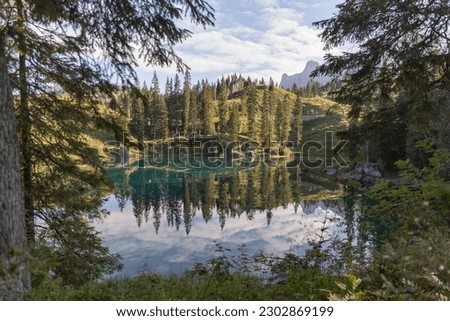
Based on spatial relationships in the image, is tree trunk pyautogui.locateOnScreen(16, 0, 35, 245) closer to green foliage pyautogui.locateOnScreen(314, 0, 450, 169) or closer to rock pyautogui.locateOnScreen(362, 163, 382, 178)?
green foliage pyautogui.locateOnScreen(314, 0, 450, 169)

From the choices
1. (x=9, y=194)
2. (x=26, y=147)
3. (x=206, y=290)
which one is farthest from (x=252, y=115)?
(x=9, y=194)

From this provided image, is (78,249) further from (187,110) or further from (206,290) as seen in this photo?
(187,110)

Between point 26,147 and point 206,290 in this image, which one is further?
point 26,147

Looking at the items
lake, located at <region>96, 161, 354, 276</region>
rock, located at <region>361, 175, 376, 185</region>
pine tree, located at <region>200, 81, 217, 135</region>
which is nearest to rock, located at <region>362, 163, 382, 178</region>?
rock, located at <region>361, 175, 376, 185</region>

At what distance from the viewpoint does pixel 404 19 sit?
701 cm

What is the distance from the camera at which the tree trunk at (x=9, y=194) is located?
11.6 feet

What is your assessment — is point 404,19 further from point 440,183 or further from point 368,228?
point 368,228

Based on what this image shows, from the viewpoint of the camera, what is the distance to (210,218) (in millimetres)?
24641

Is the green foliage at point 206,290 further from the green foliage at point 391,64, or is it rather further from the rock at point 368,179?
the rock at point 368,179

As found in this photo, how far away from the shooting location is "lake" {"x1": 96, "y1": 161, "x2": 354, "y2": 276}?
15.8 meters

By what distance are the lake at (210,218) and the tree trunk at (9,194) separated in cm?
501

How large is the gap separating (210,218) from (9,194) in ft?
70.3

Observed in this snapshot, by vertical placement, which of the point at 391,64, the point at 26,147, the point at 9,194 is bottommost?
the point at 9,194
